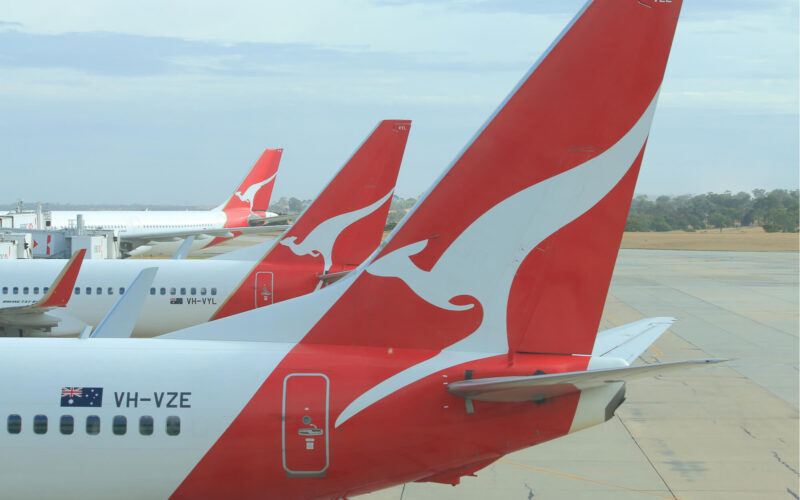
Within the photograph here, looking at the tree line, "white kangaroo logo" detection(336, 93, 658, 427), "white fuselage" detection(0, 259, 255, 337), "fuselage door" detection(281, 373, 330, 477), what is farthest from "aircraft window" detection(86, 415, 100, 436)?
the tree line

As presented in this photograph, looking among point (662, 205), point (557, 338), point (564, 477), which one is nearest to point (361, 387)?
point (557, 338)

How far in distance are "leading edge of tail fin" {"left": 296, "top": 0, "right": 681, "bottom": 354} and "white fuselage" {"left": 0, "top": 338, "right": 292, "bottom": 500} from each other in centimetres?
106

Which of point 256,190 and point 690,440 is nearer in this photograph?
point 690,440

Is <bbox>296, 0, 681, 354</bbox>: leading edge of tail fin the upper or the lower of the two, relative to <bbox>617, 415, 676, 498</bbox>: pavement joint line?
upper

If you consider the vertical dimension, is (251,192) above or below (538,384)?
above

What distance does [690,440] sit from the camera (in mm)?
13852

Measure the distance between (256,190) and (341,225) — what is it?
4152 centimetres

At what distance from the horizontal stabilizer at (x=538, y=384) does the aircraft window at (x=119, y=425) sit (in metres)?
2.90

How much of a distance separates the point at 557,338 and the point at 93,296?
15.0 m

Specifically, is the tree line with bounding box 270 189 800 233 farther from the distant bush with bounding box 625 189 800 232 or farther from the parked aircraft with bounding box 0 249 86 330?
the parked aircraft with bounding box 0 249 86 330

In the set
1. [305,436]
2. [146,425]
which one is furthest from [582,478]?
Answer: [146,425]

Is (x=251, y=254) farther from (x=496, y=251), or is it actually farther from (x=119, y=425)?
(x=496, y=251)

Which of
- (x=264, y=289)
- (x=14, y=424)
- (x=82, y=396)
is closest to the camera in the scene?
(x=14, y=424)

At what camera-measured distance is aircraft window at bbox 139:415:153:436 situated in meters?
6.66
